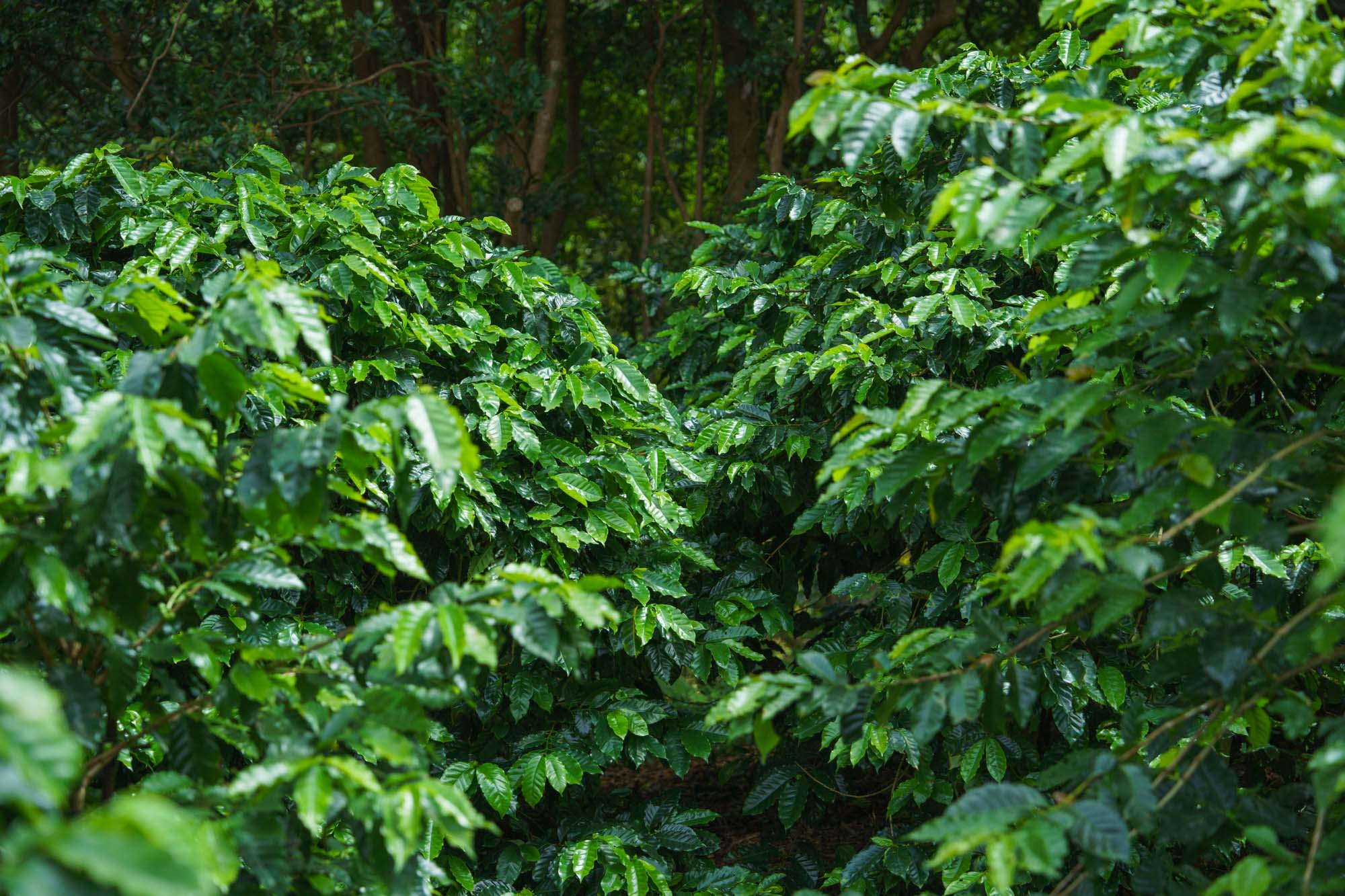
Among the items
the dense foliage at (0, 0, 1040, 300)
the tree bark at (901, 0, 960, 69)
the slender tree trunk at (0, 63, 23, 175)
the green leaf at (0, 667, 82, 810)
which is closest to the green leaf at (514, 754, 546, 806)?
the green leaf at (0, 667, 82, 810)

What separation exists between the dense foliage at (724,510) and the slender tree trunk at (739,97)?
3590mm

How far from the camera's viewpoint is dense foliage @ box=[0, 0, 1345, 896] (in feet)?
5.25

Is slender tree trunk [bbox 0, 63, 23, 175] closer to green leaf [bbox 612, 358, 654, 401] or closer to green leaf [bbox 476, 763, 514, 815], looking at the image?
green leaf [bbox 612, 358, 654, 401]

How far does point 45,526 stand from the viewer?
163cm

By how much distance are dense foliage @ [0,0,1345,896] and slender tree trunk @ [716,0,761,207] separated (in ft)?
11.8

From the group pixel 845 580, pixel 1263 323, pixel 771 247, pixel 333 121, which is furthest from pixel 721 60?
pixel 1263 323

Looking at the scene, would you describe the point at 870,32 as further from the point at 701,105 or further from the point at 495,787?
the point at 495,787

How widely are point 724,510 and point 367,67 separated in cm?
482

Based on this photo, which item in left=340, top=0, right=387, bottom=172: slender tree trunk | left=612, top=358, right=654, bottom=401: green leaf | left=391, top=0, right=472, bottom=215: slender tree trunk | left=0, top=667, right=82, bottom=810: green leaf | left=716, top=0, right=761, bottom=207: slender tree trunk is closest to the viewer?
left=0, top=667, right=82, bottom=810: green leaf

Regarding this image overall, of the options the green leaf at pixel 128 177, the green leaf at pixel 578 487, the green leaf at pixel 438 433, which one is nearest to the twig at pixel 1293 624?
the green leaf at pixel 438 433

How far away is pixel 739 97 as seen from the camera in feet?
25.3

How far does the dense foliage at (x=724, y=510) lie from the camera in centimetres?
160

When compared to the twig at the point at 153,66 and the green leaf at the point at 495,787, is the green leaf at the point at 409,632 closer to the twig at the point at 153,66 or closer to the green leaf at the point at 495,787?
the green leaf at the point at 495,787

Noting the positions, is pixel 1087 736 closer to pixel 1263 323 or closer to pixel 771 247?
pixel 1263 323
